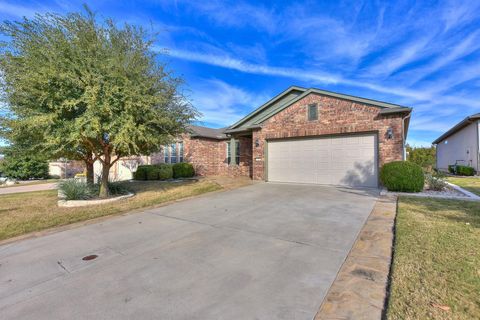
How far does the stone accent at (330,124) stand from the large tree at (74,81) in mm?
6939

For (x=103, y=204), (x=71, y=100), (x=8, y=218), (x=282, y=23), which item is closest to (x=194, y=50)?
(x=282, y=23)

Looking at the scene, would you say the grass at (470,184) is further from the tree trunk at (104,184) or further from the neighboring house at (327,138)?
the tree trunk at (104,184)

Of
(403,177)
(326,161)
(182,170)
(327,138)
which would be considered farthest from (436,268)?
(182,170)

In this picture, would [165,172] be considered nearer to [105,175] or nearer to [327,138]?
[105,175]

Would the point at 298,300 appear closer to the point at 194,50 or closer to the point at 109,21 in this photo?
the point at 109,21

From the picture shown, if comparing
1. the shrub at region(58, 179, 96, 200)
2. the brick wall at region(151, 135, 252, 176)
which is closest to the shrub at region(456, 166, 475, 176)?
the brick wall at region(151, 135, 252, 176)

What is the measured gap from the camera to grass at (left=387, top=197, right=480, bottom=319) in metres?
2.13

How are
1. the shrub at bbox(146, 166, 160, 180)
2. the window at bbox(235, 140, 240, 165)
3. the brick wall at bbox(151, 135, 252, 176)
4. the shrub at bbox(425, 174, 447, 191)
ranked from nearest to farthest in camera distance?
the shrub at bbox(425, 174, 447, 191), the shrub at bbox(146, 166, 160, 180), the window at bbox(235, 140, 240, 165), the brick wall at bbox(151, 135, 252, 176)

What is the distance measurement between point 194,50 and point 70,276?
39.0ft

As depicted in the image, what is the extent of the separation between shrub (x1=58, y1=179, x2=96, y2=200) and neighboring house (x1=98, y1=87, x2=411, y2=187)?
4.64 metres

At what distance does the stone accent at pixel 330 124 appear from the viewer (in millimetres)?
9641

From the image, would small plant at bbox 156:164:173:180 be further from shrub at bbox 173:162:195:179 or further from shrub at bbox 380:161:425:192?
shrub at bbox 380:161:425:192

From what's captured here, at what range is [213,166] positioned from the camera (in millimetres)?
17469

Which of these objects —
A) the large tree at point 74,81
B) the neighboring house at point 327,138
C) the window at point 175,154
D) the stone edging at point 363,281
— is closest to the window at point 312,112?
the neighboring house at point 327,138
